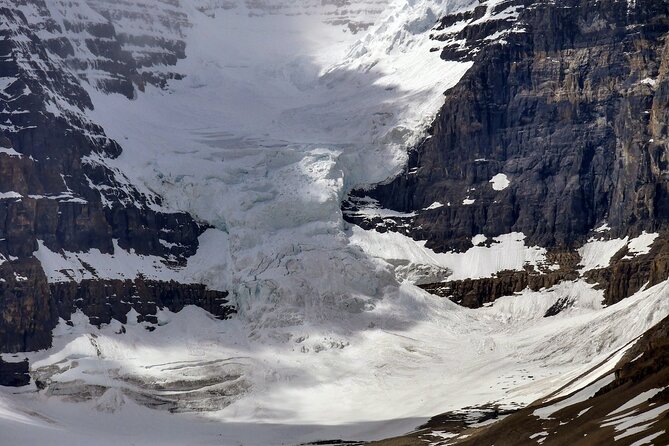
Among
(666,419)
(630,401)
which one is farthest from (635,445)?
(630,401)

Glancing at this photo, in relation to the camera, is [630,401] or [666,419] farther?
[630,401]

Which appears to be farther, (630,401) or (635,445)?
(630,401)

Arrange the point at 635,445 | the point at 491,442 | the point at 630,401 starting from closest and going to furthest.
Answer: the point at 635,445, the point at 630,401, the point at 491,442

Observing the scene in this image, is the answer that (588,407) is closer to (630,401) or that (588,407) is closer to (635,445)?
(630,401)

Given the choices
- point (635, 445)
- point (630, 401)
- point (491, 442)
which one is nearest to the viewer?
point (635, 445)

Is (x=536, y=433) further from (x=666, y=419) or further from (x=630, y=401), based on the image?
(x=666, y=419)

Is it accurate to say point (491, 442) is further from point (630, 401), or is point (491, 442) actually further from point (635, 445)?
point (635, 445)

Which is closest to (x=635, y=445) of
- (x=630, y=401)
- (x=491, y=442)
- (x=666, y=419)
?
(x=666, y=419)

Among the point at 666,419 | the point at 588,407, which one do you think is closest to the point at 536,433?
the point at 588,407
